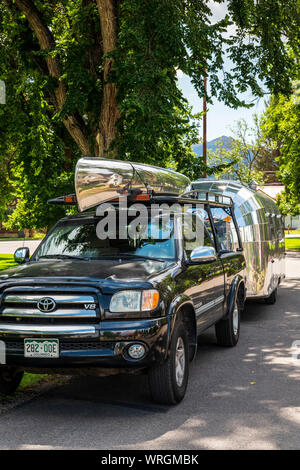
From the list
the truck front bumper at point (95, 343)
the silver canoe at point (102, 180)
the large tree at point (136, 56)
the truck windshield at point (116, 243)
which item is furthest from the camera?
the large tree at point (136, 56)

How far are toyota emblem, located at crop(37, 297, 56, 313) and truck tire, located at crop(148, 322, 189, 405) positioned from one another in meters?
1.08

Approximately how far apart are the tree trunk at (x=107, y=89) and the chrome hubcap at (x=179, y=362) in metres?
8.44

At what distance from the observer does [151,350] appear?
4.98 metres

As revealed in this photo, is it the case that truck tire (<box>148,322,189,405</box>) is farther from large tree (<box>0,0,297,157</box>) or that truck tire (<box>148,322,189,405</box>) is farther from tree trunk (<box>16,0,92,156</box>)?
tree trunk (<box>16,0,92,156</box>)

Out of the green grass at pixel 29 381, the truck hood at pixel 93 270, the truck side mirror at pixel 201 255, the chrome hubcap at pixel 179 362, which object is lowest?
the green grass at pixel 29 381

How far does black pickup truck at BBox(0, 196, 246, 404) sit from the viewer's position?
493cm

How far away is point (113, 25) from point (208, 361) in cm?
914

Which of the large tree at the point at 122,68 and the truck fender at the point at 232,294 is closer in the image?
the truck fender at the point at 232,294

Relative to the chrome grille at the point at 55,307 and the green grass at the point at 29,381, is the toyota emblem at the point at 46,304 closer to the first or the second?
the chrome grille at the point at 55,307

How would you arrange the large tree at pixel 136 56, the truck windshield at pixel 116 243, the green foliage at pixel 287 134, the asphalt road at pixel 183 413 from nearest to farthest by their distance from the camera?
the asphalt road at pixel 183 413 < the truck windshield at pixel 116 243 < the large tree at pixel 136 56 < the green foliage at pixel 287 134

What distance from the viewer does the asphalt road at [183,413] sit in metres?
4.45

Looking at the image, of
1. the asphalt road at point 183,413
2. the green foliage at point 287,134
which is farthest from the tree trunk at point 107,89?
the green foliage at point 287,134

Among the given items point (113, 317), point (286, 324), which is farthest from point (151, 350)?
point (286, 324)

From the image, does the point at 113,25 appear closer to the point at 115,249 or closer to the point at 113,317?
the point at 115,249
